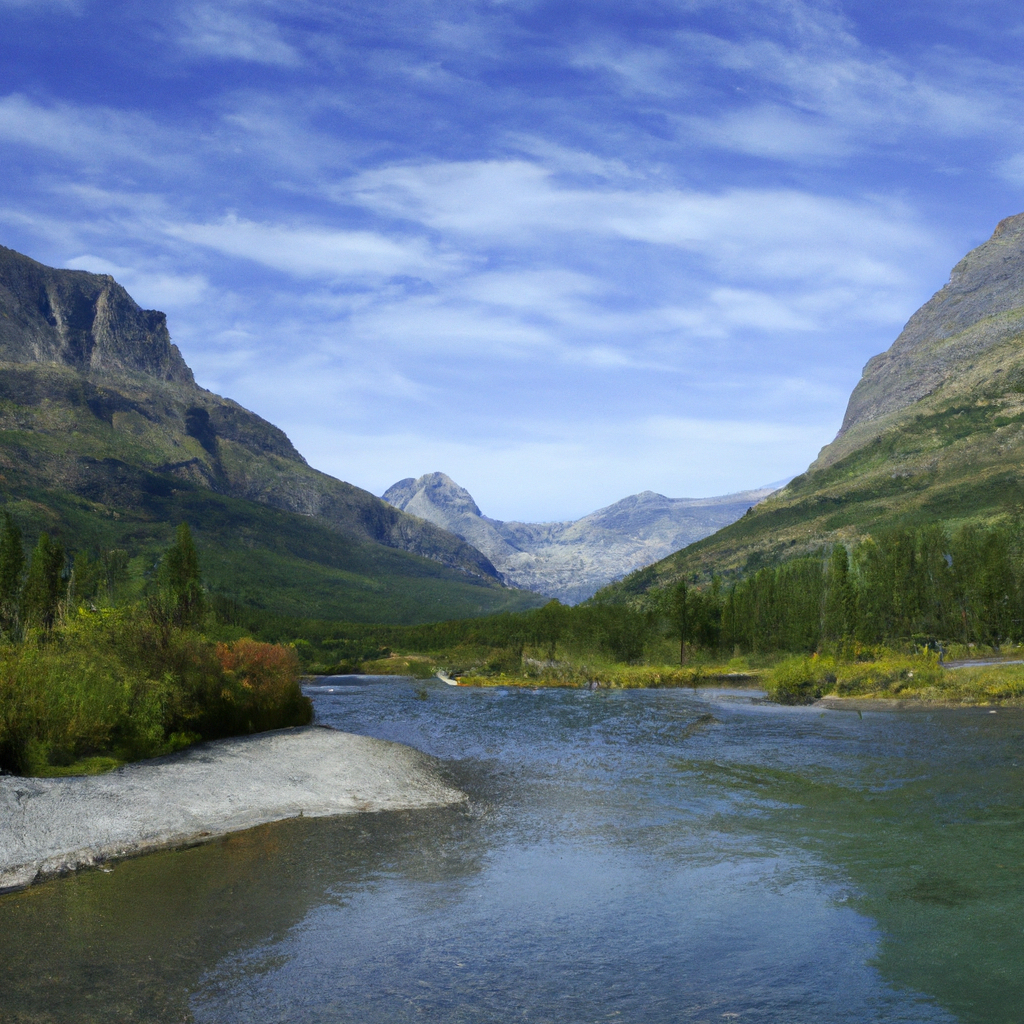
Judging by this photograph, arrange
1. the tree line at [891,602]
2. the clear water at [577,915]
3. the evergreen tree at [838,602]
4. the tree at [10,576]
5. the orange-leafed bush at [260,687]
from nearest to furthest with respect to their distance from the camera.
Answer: the clear water at [577,915] → the orange-leafed bush at [260,687] → the tree at [10,576] → the tree line at [891,602] → the evergreen tree at [838,602]

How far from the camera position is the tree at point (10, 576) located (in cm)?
9250

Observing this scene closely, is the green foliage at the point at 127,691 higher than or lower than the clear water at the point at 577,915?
higher

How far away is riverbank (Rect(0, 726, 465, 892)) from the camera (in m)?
22.7

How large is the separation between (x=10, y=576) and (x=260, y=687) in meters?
64.1

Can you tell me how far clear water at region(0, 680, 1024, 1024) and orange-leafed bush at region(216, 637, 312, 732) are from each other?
1763 cm

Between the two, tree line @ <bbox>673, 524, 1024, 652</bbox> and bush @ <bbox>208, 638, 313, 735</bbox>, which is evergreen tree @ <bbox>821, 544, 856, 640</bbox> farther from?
bush @ <bbox>208, 638, 313, 735</bbox>

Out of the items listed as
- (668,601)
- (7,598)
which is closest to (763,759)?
(7,598)

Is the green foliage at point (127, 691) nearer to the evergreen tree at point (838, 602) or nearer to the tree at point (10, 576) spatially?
the tree at point (10, 576)

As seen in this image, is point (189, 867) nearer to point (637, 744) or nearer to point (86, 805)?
point (86, 805)

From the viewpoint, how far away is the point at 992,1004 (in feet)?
46.8

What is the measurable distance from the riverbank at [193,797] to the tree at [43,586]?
6088 centimetres

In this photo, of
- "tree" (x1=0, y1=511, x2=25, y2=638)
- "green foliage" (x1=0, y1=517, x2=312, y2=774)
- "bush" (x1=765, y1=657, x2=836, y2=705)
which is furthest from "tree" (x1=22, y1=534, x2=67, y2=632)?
"bush" (x1=765, y1=657, x2=836, y2=705)

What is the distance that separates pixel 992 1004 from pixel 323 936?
1309 cm

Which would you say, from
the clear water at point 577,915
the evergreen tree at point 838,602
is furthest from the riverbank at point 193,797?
the evergreen tree at point 838,602
